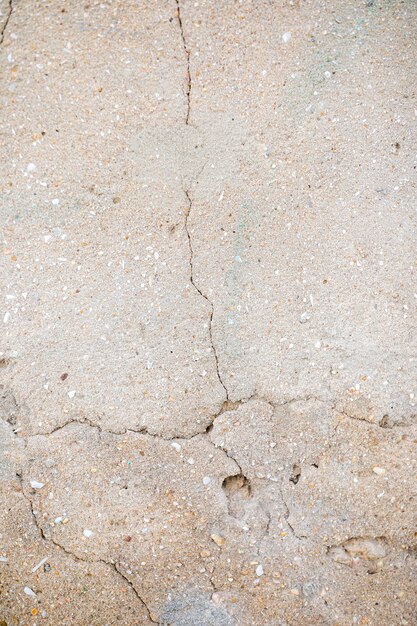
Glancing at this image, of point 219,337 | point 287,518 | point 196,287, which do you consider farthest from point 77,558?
point 196,287

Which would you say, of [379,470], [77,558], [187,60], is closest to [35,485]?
[77,558]

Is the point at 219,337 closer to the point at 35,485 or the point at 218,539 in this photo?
the point at 218,539

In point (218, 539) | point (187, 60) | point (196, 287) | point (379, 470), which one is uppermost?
point (187, 60)

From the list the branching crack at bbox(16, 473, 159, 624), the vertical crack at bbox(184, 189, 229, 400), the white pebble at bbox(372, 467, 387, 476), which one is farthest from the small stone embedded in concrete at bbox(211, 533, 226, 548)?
the white pebble at bbox(372, 467, 387, 476)

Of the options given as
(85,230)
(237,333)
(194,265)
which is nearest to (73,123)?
(85,230)

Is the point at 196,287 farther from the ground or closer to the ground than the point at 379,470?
farther from the ground

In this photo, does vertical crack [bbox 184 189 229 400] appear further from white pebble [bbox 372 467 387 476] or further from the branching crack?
the branching crack

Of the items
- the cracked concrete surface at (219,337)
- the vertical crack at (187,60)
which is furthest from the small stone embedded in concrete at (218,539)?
the vertical crack at (187,60)

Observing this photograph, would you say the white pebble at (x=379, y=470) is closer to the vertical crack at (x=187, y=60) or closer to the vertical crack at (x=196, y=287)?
the vertical crack at (x=196, y=287)

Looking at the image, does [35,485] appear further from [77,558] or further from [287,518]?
[287,518]

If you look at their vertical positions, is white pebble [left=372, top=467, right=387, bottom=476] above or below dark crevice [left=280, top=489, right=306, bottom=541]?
above
